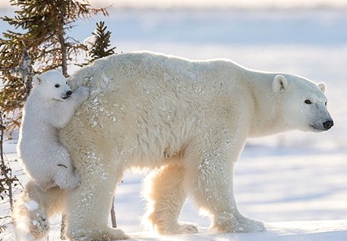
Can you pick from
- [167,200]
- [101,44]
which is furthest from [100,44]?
[167,200]

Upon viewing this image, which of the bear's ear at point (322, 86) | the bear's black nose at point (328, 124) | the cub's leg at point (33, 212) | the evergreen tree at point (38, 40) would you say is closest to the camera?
the cub's leg at point (33, 212)

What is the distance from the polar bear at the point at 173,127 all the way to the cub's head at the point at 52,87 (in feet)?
1.02

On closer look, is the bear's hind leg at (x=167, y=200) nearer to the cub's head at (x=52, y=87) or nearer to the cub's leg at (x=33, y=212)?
the cub's leg at (x=33, y=212)

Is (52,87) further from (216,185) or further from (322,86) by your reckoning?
(322,86)

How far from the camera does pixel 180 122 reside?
870cm

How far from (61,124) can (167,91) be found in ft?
4.36

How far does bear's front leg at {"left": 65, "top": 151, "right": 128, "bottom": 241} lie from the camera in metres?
8.09

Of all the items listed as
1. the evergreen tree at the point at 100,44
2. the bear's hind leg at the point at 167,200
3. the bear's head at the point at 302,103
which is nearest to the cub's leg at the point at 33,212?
the bear's hind leg at the point at 167,200

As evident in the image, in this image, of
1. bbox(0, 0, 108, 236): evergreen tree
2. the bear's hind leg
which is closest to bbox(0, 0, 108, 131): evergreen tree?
bbox(0, 0, 108, 236): evergreen tree

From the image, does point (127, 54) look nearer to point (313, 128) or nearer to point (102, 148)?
point (102, 148)

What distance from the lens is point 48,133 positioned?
8047mm

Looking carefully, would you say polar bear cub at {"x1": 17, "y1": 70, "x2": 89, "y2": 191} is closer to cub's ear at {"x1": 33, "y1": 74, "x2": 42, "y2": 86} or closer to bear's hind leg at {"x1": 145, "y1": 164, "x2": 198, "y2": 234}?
cub's ear at {"x1": 33, "y1": 74, "x2": 42, "y2": 86}

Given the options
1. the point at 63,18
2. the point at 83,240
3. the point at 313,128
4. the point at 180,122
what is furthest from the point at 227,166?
the point at 63,18

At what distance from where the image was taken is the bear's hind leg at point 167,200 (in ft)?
31.1
